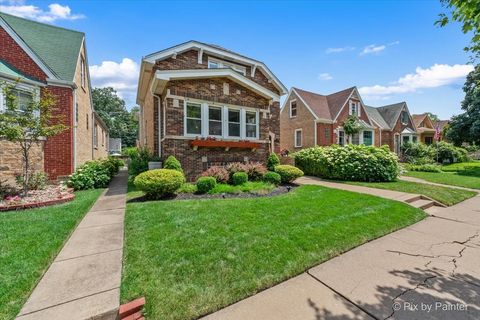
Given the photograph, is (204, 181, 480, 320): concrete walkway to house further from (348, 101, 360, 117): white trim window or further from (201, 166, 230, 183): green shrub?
(348, 101, 360, 117): white trim window

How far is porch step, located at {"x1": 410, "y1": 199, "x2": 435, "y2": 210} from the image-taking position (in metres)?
6.97

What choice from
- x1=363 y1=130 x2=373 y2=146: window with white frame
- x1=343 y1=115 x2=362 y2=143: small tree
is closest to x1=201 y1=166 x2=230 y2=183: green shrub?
x1=343 y1=115 x2=362 y2=143: small tree

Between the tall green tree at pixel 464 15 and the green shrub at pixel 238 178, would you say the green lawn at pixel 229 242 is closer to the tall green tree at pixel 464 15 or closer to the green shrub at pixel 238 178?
the green shrub at pixel 238 178

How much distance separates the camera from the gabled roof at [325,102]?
72.7 ft

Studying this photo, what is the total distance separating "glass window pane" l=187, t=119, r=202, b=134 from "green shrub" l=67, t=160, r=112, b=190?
4.13 m

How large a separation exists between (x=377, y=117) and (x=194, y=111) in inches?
1041

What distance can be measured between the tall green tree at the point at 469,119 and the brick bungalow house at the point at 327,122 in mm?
4847

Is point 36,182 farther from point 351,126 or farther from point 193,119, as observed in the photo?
point 351,126

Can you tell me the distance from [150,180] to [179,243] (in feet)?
11.3

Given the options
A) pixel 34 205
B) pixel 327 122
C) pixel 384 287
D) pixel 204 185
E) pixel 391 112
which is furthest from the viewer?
pixel 391 112

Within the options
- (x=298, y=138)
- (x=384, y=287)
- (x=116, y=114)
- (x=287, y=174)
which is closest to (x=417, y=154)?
(x=298, y=138)

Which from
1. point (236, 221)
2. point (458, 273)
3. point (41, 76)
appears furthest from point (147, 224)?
point (41, 76)

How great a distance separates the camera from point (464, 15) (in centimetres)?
330

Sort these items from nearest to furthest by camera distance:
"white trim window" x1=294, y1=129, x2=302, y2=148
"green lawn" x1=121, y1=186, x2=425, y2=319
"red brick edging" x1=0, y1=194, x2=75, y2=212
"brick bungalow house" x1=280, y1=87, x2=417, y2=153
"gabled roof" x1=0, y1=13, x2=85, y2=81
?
"green lawn" x1=121, y1=186, x2=425, y2=319 < "red brick edging" x1=0, y1=194, x2=75, y2=212 < "gabled roof" x1=0, y1=13, x2=85, y2=81 < "brick bungalow house" x1=280, y1=87, x2=417, y2=153 < "white trim window" x1=294, y1=129, x2=302, y2=148
